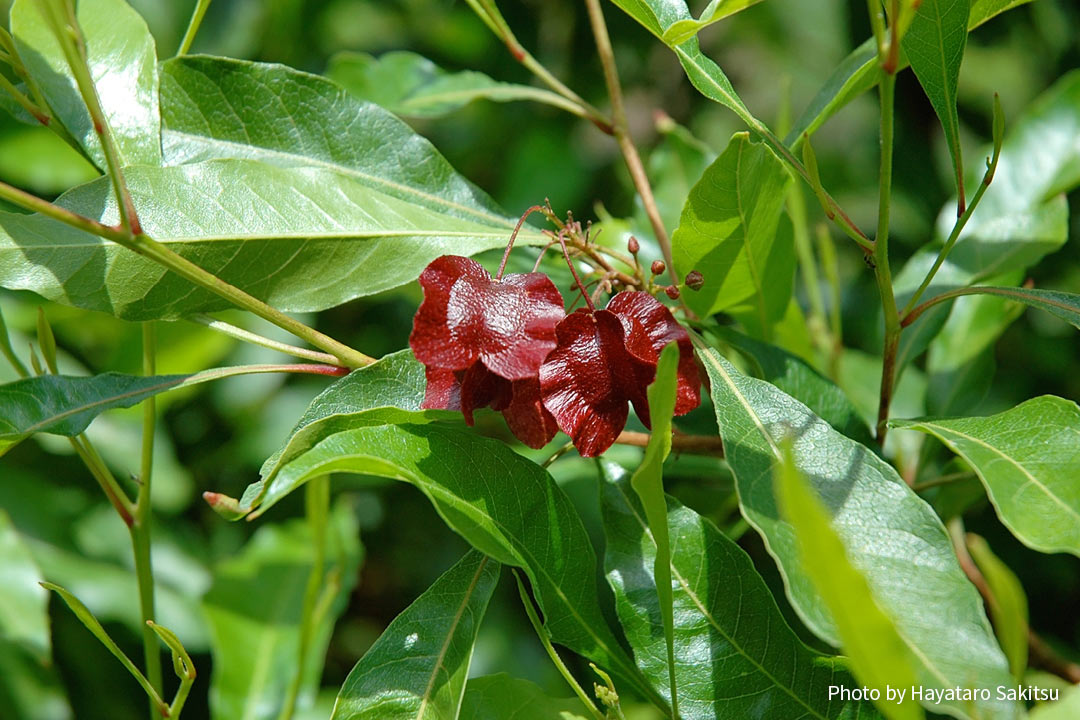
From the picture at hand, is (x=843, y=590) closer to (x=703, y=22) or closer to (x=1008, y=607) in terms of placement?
(x=1008, y=607)

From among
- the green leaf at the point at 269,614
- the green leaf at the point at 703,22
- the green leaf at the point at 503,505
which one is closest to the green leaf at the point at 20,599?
the green leaf at the point at 269,614

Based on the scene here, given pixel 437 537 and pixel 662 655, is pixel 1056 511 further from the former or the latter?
pixel 437 537

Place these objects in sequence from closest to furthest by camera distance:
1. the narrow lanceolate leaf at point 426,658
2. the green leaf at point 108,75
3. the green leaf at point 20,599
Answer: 1. the narrow lanceolate leaf at point 426,658
2. the green leaf at point 108,75
3. the green leaf at point 20,599

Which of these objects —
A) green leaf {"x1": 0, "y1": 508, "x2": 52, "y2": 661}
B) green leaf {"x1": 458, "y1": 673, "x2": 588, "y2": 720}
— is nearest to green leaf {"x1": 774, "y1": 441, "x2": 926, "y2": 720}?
green leaf {"x1": 458, "y1": 673, "x2": 588, "y2": 720}

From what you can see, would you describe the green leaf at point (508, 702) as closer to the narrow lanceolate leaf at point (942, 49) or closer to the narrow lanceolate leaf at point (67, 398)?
the narrow lanceolate leaf at point (67, 398)

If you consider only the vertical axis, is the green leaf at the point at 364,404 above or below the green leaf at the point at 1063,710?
above

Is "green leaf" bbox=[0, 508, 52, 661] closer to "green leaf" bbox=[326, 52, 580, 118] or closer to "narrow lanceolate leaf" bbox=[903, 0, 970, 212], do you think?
"green leaf" bbox=[326, 52, 580, 118]

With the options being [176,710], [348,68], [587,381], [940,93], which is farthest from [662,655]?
→ [348,68]
